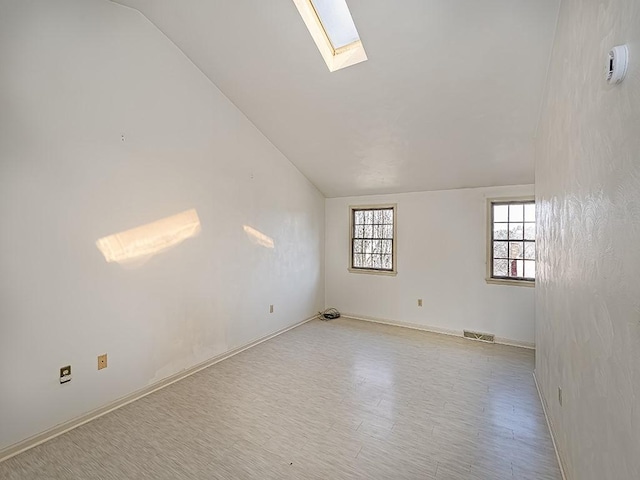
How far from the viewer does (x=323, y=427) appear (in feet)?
7.63

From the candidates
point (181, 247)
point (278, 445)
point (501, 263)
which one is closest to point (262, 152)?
point (181, 247)

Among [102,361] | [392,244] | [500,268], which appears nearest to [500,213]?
[500,268]

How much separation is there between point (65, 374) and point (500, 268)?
15.9 feet

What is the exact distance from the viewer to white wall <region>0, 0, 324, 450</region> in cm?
208

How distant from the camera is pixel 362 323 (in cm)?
511

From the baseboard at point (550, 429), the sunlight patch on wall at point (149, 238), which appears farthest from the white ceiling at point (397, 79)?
the baseboard at point (550, 429)

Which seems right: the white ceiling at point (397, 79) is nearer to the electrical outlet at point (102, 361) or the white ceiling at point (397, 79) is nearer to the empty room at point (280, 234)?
the empty room at point (280, 234)

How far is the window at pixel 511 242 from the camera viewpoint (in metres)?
4.14

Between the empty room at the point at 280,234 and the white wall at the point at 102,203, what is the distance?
0.05ft

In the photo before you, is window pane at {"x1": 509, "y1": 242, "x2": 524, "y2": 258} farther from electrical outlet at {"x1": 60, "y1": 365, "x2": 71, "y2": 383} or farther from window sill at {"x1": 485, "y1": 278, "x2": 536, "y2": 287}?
electrical outlet at {"x1": 60, "y1": 365, "x2": 71, "y2": 383}

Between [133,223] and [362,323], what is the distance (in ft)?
11.9

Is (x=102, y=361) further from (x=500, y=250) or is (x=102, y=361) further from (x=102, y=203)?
(x=500, y=250)

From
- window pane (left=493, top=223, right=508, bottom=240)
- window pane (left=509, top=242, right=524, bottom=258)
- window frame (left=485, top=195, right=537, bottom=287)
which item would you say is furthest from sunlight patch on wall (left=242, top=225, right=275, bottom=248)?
window pane (left=509, top=242, right=524, bottom=258)

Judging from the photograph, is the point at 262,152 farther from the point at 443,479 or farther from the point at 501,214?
the point at 443,479
